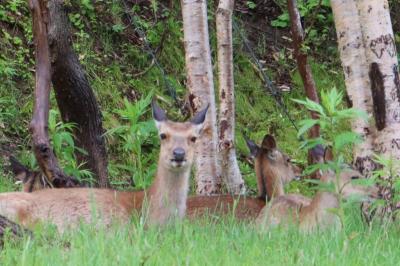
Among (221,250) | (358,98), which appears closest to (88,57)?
(358,98)

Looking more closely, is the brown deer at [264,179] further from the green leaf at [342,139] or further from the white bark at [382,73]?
the green leaf at [342,139]

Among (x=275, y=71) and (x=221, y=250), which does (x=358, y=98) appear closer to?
(x=221, y=250)

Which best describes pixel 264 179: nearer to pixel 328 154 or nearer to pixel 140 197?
pixel 140 197

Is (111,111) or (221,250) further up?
(111,111)

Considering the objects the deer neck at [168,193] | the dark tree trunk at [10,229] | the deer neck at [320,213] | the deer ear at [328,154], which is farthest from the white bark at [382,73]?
the dark tree trunk at [10,229]

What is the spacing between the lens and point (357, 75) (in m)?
9.64

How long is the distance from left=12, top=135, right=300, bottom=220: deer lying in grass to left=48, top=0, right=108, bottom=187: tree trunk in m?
1.15

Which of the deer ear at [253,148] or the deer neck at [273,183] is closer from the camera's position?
the deer neck at [273,183]

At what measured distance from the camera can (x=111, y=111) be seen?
15766mm

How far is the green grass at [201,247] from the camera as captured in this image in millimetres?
6230

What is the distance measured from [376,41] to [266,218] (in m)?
2.13

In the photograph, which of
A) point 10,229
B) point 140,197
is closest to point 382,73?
point 140,197

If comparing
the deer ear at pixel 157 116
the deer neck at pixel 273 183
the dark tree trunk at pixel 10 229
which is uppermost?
the deer ear at pixel 157 116

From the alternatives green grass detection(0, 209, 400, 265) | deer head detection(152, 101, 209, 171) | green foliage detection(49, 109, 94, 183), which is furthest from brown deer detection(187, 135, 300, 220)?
green grass detection(0, 209, 400, 265)
